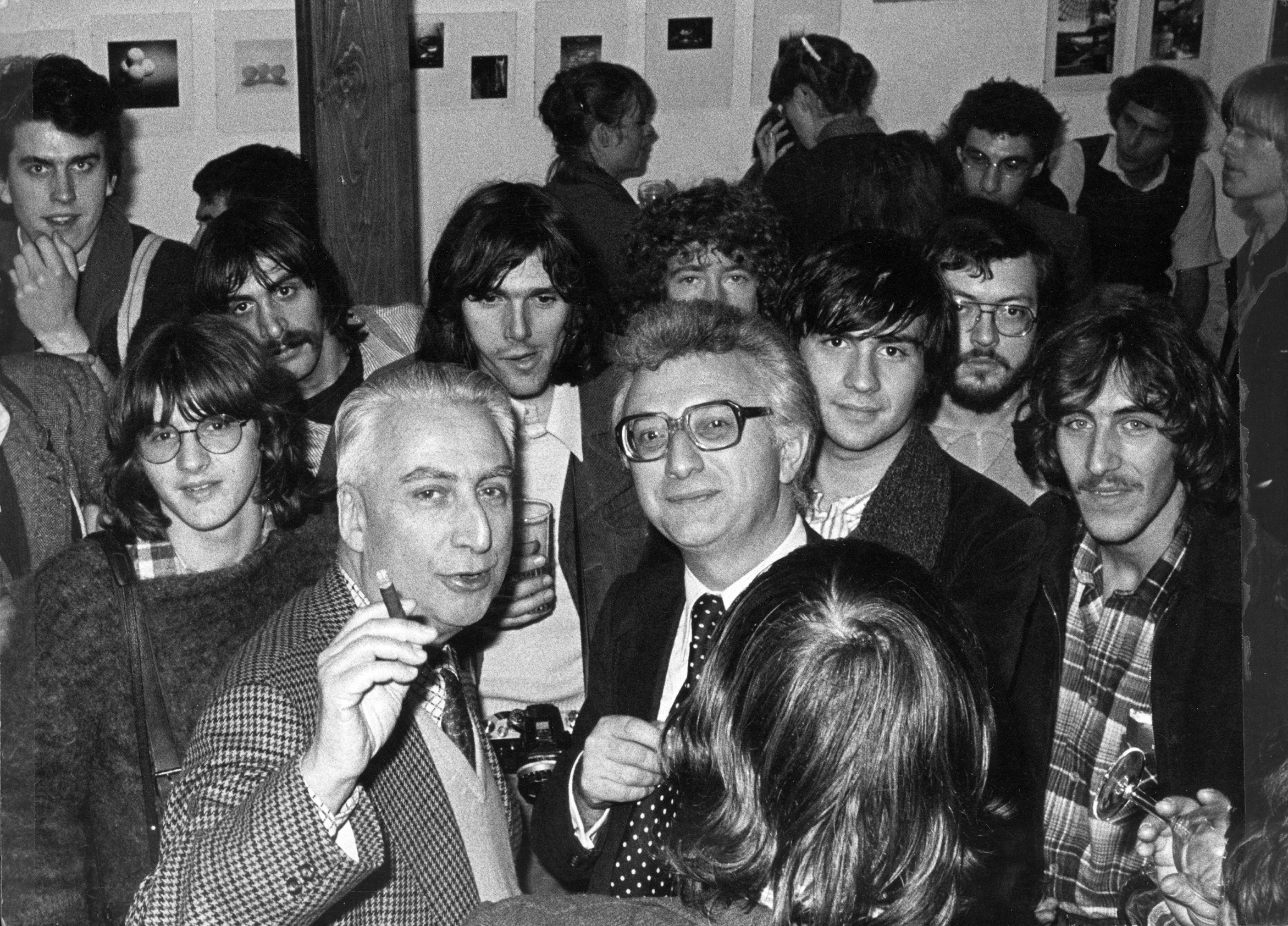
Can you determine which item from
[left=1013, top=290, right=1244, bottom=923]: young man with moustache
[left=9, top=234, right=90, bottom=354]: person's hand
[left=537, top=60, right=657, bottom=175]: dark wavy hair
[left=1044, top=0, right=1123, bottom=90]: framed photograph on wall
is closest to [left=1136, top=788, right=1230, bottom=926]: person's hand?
[left=1013, top=290, right=1244, bottom=923]: young man with moustache

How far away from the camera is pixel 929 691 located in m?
1.44

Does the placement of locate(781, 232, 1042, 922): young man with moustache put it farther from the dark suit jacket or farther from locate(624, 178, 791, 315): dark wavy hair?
locate(624, 178, 791, 315): dark wavy hair

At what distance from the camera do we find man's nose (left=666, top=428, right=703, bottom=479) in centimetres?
229

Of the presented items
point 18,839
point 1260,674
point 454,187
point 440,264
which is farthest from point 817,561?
point 454,187

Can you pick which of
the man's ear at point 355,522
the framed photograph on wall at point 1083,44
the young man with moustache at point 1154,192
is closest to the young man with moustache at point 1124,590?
the man's ear at point 355,522

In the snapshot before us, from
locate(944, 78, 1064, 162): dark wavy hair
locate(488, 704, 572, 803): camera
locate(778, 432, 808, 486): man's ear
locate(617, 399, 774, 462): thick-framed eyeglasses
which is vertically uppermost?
locate(944, 78, 1064, 162): dark wavy hair

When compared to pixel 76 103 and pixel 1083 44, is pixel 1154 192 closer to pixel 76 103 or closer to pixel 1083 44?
pixel 1083 44

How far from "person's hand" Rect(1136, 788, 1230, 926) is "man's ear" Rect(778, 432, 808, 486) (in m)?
0.78

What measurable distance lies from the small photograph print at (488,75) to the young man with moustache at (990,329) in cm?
294

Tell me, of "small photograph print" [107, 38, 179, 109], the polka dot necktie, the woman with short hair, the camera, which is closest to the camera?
the polka dot necktie

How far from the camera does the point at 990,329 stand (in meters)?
3.13

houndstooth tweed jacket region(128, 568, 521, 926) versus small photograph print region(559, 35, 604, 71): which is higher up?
small photograph print region(559, 35, 604, 71)

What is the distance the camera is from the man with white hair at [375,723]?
164cm

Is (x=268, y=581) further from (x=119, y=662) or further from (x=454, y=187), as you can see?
(x=454, y=187)
